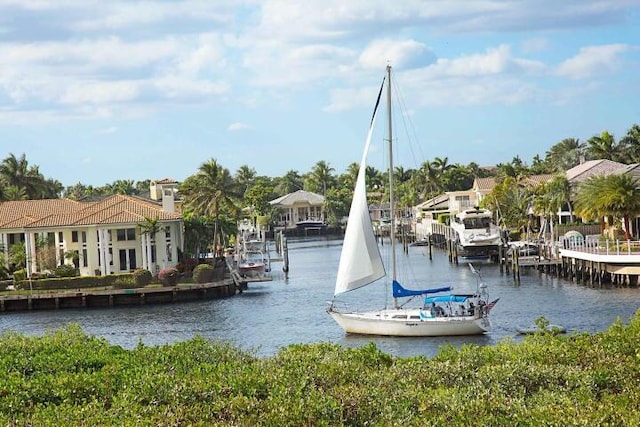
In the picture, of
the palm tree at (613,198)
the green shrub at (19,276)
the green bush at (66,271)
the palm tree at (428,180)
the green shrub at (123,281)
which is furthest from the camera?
the palm tree at (428,180)

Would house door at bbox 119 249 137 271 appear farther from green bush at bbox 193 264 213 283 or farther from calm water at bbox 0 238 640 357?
calm water at bbox 0 238 640 357

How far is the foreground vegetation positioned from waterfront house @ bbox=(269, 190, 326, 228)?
162617 mm

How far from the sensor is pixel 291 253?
129 m

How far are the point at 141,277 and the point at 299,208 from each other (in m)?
121

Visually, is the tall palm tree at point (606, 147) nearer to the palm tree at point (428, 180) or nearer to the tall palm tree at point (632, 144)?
the tall palm tree at point (632, 144)

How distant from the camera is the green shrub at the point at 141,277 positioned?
233ft

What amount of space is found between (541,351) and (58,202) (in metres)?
75.8

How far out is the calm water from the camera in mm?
49531

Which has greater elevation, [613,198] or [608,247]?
[613,198]

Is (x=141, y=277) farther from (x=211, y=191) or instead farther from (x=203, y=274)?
(x=211, y=191)

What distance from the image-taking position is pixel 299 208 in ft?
628

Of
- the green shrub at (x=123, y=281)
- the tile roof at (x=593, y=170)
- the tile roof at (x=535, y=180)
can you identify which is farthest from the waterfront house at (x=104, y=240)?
the tile roof at (x=535, y=180)

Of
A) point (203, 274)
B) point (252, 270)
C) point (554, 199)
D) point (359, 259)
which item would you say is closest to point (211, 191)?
point (252, 270)

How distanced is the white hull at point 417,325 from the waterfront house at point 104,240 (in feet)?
109
